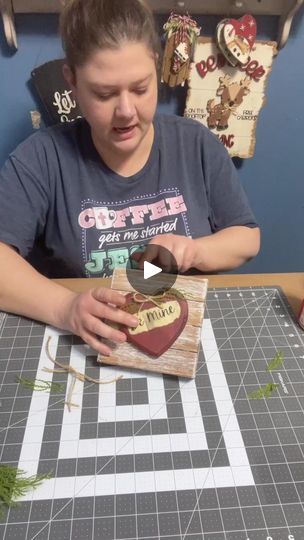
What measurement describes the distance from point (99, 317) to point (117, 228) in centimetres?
30

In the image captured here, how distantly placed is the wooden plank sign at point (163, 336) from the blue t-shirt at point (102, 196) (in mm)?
260

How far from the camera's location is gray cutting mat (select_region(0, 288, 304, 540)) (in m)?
0.56

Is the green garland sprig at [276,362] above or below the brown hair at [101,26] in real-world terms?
below

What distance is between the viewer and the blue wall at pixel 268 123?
1314 mm

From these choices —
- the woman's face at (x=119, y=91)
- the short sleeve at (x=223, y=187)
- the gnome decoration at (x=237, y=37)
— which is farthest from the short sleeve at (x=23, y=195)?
the gnome decoration at (x=237, y=37)

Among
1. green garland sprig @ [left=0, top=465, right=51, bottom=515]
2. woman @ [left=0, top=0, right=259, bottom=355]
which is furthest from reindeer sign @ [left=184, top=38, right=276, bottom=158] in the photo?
green garland sprig @ [left=0, top=465, right=51, bottom=515]

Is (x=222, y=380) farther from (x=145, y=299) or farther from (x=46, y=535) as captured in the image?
(x=46, y=535)

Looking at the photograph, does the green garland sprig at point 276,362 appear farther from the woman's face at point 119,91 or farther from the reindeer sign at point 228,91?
the reindeer sign at point 228,91

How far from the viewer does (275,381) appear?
739 mm

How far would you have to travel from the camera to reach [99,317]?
76cm
